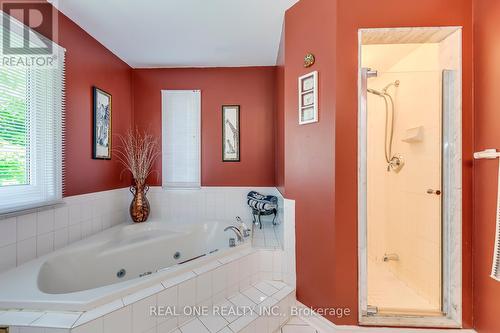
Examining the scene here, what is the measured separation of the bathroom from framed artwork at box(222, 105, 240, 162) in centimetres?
66

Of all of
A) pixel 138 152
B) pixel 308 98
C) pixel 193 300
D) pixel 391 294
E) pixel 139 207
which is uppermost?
pixel 308 98

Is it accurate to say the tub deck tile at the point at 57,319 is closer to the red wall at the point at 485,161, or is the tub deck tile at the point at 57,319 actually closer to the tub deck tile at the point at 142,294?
the tub deck tile at the point at 142,294

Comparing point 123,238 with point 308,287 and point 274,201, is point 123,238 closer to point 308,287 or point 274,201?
point 274,201

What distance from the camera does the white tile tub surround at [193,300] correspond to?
106cm

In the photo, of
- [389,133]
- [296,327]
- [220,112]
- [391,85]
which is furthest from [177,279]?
[391,85]

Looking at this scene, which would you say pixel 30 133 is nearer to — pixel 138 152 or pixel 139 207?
pixel 138 152

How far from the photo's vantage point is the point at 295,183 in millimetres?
1710

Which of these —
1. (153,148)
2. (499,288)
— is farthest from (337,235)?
(153,148)

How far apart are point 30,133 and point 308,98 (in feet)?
6.74

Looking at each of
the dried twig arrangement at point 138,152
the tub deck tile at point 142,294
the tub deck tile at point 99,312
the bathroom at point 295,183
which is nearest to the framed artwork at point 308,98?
the bathroom at point 295,183

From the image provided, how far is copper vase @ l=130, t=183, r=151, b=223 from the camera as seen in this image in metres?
2.45

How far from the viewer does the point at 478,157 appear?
4.21 feet

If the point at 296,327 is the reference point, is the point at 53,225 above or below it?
above

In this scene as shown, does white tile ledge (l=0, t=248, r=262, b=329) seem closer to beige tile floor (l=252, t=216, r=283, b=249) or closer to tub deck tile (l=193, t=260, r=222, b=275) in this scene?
tub deck tile (l=193, t=260, r=222, b=275)
